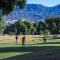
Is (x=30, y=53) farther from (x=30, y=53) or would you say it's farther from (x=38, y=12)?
(x=38, y=12)

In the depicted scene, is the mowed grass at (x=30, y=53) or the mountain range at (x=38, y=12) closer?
the mowed grass at (x=30, y=53)

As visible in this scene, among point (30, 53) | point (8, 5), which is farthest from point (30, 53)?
point (8, 5)

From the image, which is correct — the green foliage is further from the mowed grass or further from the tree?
the mowed grass

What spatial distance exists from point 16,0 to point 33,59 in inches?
321

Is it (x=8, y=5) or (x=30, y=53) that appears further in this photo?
(x=30, y=53)

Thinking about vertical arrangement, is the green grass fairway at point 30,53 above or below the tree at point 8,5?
below

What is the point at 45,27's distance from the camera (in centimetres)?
14838

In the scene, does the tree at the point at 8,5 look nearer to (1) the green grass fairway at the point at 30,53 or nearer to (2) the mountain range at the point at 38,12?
(1) the green grass fairway at the point at 30,53

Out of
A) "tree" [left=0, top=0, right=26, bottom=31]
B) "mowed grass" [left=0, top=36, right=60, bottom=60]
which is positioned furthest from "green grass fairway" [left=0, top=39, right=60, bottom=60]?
"tree" [left=0, top=0, right=26, bottom=31]

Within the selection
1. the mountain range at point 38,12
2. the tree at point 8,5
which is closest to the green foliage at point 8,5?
the tree at point 8,5

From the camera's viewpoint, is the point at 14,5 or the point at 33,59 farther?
the point at 14,5

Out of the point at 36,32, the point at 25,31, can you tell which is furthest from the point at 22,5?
the point at 36,32

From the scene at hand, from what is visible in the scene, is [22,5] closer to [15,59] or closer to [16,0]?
[16,0]

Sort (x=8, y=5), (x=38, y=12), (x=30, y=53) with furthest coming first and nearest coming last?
(x=38, y=12)
(x=30, y=53)
(x=8, y=5)
